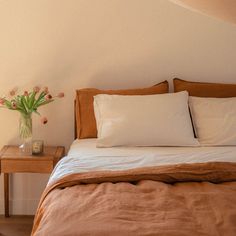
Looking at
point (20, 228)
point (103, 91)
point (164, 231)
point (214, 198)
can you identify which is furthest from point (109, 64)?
point (164, 231)

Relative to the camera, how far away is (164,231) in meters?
1.50

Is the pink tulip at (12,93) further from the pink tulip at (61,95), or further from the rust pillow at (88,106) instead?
the rust pillow at (88,106)

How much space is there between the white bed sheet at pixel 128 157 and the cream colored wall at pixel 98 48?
1.95ft

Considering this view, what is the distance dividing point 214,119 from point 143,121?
1.72ft

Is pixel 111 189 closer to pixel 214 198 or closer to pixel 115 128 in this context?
pixel 214 198

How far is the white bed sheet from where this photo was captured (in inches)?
90.0

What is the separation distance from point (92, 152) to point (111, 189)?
29.3 inches

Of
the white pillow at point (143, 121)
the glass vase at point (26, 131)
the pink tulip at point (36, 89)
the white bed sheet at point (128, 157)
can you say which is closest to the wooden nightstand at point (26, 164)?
the glass vase at point (26, 131)

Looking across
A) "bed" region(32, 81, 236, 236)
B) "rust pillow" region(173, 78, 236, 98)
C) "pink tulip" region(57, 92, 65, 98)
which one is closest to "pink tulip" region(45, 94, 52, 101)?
"pink tulip" region(57, 92, 65, 98)

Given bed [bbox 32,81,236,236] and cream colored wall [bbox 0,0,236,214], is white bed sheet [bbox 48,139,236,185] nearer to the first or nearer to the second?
bed [bbox 32,81,236,236]

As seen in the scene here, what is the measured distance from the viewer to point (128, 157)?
8.13ft

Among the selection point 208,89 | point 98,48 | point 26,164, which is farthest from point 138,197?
point 98,48

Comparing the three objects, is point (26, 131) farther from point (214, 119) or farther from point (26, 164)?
point (214, 119)

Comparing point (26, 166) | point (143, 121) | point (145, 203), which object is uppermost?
point (143, 121)
